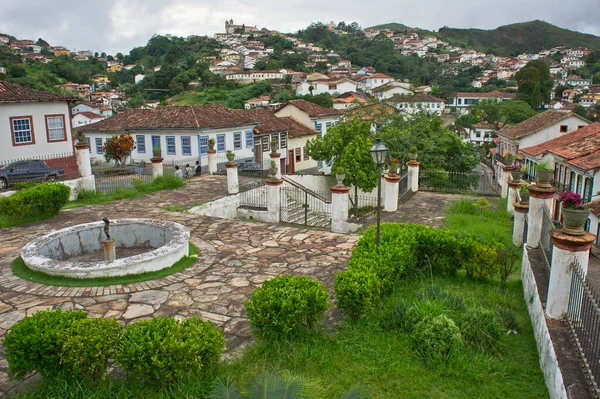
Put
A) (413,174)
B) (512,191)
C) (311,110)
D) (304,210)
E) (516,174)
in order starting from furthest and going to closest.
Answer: (311,110) → (413,174) → (304,210) → (512,191) → (516,174)

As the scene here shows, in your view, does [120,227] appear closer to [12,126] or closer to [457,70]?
[12,126]

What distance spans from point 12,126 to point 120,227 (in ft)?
49.1

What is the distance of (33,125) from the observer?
22.1 m

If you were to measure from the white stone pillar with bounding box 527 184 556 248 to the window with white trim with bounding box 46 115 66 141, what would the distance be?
73.6 feet

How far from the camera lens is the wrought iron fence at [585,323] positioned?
4344 mm

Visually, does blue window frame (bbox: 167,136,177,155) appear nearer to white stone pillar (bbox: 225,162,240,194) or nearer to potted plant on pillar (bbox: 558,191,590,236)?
white stone pillar (bbox: 225,162,240,194)

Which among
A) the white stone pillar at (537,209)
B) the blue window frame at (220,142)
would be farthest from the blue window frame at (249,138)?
the white stone pillar at (537,209)

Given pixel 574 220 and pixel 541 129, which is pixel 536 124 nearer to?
pixel 541 129

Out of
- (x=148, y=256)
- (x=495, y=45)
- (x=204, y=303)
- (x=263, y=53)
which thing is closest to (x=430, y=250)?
(x=204, y=303)

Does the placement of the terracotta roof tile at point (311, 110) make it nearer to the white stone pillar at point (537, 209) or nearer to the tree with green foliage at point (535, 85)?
the white stone pillar at point (537, 209)

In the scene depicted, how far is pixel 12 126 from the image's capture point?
21328 millimetres

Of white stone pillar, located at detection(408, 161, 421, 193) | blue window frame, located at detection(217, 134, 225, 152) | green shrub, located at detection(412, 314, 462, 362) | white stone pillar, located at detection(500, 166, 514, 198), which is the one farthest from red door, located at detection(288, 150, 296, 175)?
green shrub, located at detection(412, 314, 462, 362)

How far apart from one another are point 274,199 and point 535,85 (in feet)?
246

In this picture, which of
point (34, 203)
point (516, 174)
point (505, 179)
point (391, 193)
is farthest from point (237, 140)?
point (516, 174)
